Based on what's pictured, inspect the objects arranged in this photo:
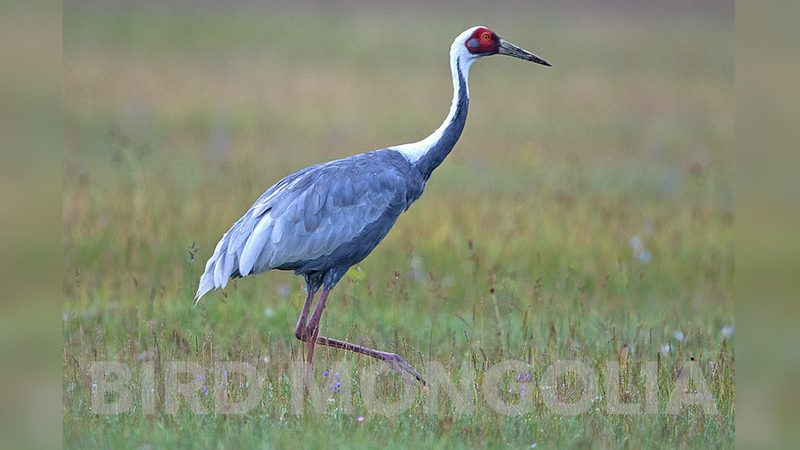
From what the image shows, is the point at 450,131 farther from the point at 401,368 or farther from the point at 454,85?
the point at 401,368

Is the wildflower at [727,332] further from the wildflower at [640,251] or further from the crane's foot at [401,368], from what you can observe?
the crane's foot at [401,368]

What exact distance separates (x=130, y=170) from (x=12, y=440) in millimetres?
6795

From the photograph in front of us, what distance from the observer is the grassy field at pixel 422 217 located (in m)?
4.79

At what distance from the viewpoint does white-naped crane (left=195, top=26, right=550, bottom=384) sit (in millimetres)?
5297

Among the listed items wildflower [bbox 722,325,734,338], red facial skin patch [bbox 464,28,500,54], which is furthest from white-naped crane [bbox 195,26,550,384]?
wildflower [bbox 722,325,734,338]

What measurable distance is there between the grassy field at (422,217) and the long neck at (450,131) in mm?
751

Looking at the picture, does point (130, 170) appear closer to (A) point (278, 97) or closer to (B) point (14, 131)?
(A) point (278, 97)

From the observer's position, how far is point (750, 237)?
132 inches

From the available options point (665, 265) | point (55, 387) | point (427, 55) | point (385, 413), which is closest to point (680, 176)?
point (665, 265)

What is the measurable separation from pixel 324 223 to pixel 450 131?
38.0 inches

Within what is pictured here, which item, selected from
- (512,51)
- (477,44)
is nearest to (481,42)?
(477,44)

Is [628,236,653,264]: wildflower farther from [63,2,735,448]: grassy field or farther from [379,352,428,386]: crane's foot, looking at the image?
[379,352,428,386]: crane's foot

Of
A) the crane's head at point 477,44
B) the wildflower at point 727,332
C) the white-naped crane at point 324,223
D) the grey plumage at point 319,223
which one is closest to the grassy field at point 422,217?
the wildflower at point 727,332

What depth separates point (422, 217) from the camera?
8.83m
